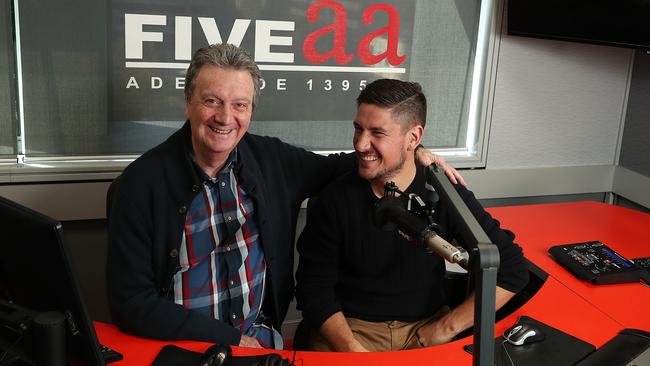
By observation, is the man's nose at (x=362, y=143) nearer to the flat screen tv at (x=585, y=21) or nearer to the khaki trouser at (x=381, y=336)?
Result: the khaki trouser at (x=381, y=336)

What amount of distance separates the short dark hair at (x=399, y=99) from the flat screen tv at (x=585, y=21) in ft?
3.07

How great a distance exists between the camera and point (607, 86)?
304 centimetres

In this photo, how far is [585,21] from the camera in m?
2.63

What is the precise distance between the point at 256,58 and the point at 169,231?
962 mm

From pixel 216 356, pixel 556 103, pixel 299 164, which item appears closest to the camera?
pixel 216 356

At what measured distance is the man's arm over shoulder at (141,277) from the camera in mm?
1617

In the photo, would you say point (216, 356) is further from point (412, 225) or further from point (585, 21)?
point (585, 21)

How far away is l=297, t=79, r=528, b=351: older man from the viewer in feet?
6.34

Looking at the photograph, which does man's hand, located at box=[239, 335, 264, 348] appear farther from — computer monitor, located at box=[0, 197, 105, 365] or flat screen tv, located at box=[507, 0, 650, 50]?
flat screen tv, located at box=[507, 0, 650, 50]

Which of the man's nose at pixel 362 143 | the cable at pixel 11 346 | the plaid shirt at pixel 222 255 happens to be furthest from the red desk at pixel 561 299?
the man's nose at pixel 362 143

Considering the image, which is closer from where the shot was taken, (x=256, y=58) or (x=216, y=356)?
(x=216, y=356)

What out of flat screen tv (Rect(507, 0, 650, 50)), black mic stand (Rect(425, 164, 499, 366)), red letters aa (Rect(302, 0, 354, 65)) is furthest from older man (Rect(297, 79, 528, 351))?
flat screen tv (Rect(507, 0, 650, 50))

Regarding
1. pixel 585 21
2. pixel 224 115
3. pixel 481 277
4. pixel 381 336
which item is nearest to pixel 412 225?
pixel 481 277

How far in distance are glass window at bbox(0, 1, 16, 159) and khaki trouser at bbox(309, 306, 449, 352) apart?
1216mm
